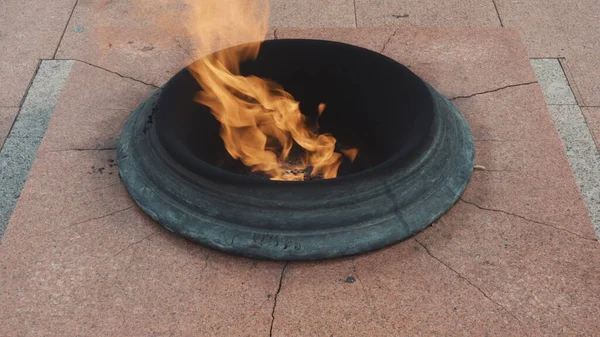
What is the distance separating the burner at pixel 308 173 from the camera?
95.2 inches

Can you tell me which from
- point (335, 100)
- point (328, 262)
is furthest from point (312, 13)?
point (328, 262)

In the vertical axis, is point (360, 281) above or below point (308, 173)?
above

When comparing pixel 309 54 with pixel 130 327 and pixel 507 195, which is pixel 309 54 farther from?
pixel 130 327

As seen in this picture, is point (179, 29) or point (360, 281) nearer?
point (360, 281)

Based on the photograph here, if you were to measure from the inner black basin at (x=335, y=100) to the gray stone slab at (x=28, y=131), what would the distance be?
84 cm

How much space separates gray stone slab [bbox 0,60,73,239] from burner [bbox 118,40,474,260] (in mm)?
569

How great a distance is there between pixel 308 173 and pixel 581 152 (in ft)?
4.33

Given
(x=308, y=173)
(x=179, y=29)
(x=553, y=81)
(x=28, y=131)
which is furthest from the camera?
(x=179, y=29)

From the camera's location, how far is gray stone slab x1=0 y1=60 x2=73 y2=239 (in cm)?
303

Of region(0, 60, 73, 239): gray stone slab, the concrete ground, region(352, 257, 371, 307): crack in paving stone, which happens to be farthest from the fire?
region(0, 60, 73, 239): gray stone slab

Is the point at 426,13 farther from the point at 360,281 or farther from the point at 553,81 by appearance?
the point at 360,281

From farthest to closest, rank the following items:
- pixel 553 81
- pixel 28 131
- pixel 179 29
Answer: pixel 179 29 → pixel 553 81 → pixel 28 131

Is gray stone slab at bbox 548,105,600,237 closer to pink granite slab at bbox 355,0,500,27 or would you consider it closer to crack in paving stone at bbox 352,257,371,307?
pink granite slab at bbox 355,0,500,27

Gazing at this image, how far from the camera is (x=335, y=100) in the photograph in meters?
3.24
